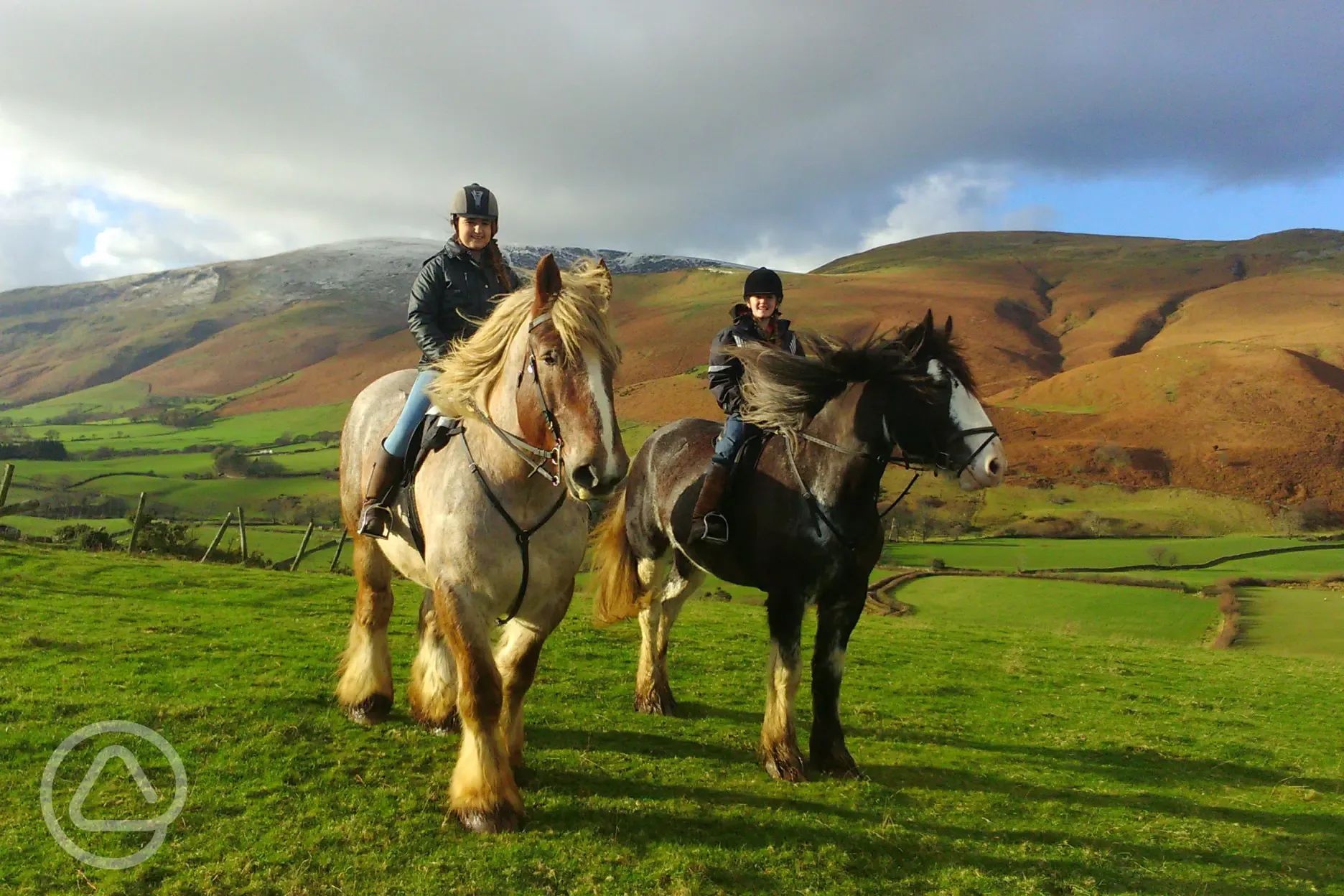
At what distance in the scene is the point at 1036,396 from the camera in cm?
7556

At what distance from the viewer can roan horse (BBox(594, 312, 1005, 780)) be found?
17.0 feet

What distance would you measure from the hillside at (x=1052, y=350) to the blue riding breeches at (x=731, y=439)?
4773 mm

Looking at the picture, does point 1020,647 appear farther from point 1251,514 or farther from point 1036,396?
point 1036,396

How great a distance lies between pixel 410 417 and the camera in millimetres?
4711

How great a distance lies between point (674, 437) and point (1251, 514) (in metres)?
59.8

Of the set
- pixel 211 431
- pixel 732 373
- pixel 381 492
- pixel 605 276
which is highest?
pixel 605 276

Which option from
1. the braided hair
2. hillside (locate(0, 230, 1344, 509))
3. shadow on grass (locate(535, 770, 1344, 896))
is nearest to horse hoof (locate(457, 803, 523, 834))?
shadow on grass (locate(535, 770, 1344, 896))

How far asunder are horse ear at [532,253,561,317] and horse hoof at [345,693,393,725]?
11.6 feet

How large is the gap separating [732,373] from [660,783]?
10.6ft

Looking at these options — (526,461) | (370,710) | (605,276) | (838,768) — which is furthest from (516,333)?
(838,768)

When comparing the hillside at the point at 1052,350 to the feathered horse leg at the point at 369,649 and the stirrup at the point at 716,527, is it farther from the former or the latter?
the feathered horse leg at the point at 369,649

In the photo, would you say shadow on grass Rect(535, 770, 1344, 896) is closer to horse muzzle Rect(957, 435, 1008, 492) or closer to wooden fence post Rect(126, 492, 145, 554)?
horse muzzle Rect(957, 435, 1008, 492)

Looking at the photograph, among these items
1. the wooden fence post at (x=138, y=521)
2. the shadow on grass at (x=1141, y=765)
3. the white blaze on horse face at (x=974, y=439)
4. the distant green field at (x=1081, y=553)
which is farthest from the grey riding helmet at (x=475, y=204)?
the distant green field at (x=1081, y=553)

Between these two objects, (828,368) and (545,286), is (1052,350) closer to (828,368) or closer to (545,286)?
(828,368)
